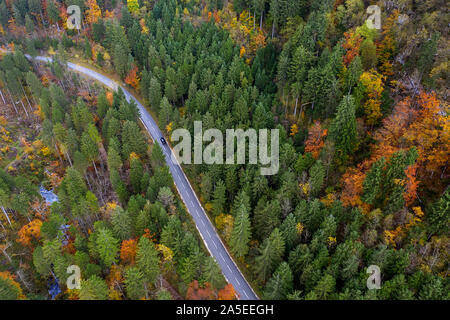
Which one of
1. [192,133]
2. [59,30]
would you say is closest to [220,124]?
[192,133]

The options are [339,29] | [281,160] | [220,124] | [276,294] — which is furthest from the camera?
[339,29]

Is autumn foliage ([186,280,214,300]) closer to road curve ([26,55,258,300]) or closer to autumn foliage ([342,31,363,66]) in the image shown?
road curve ([26,55,258,300])

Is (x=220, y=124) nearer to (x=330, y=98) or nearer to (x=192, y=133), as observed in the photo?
(x=192, y=133)

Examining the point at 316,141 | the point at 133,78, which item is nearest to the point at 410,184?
the point at 316,141

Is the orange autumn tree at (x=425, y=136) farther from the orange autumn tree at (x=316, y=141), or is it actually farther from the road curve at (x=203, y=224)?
the road curve at (x=203, y=224)

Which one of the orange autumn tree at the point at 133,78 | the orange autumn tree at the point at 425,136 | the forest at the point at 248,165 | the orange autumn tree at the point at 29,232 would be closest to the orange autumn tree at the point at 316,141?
the forest at the point at 248,165

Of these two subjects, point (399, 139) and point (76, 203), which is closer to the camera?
point (399, 139)

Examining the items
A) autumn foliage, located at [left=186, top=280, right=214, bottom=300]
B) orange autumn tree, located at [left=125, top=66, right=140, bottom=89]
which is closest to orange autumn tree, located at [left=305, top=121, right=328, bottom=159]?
autumn foliage, located at [left=186, top=280, right=214, bottom=300]

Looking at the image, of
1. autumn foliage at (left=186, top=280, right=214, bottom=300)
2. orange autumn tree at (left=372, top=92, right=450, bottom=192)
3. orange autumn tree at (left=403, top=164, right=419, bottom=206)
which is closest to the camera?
autumn foliage at (left=186, top=280, right=214, bottom=300)
